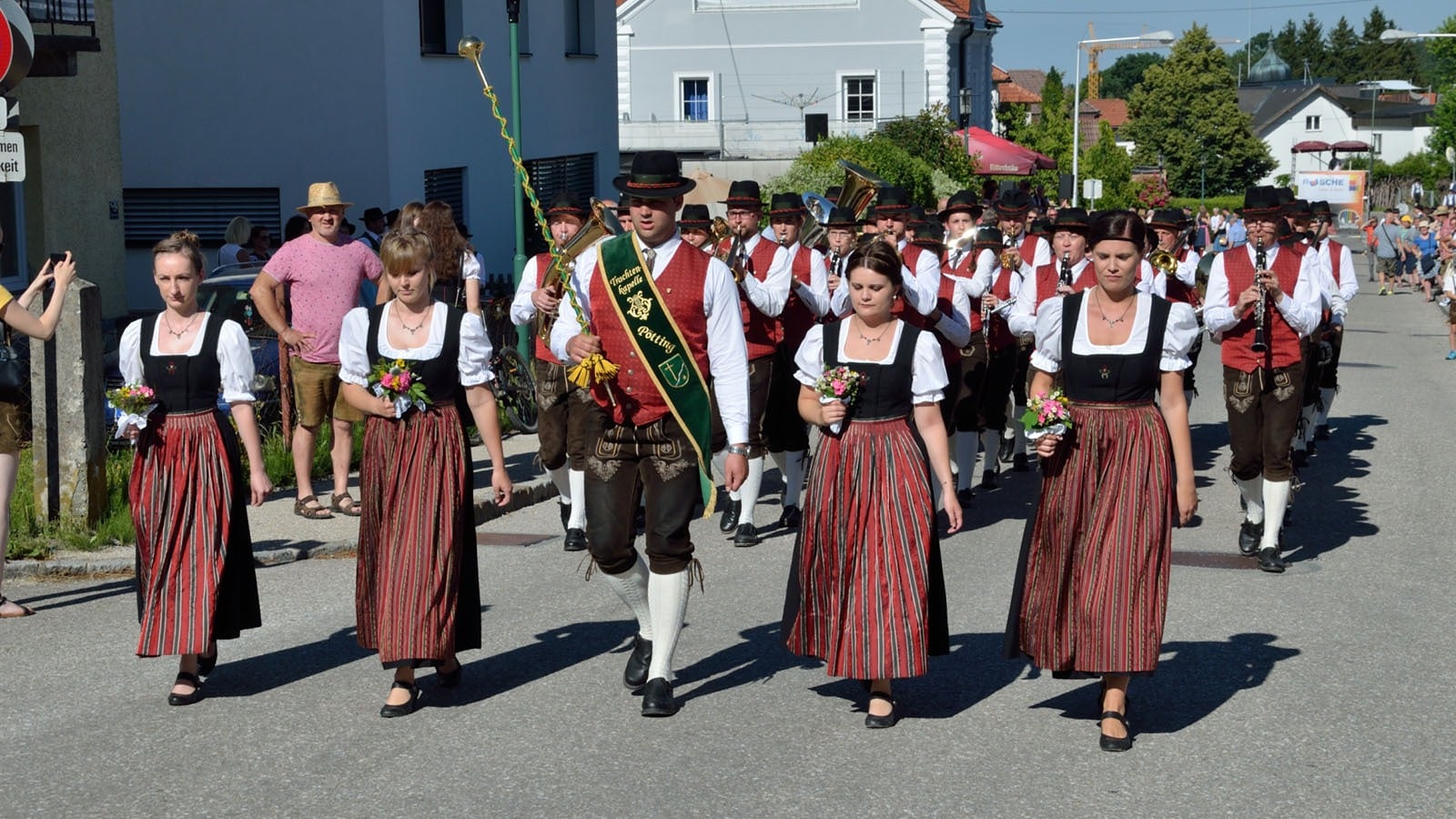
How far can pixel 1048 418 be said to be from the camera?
635 centimetres

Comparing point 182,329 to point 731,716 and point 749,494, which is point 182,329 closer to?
point 731,716

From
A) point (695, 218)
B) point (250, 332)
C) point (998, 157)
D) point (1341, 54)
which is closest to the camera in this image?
point (695, 218)

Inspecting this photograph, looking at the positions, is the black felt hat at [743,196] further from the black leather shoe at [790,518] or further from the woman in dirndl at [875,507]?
the woman in dirndl at [875,507]

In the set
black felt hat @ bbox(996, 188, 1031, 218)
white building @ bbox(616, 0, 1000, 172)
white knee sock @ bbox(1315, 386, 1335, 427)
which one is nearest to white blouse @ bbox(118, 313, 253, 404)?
black felt hat @ bbox(996, 188, 1031, 218)

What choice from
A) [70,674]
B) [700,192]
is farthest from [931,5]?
[70,674]

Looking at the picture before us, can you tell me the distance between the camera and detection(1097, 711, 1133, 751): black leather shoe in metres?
6.29

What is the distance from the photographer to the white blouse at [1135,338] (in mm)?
6461

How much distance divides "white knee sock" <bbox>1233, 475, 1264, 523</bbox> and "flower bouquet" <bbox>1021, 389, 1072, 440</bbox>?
158 inches

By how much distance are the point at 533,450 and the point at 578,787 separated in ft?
26.7

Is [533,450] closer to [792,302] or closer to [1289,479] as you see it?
[792,302]

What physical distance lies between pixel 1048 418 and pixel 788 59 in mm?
50272

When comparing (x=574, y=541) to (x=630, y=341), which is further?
(x=574, y=541)

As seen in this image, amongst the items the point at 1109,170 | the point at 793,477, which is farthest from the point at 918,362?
the point at 1109,170

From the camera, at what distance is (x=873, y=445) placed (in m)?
6.57
